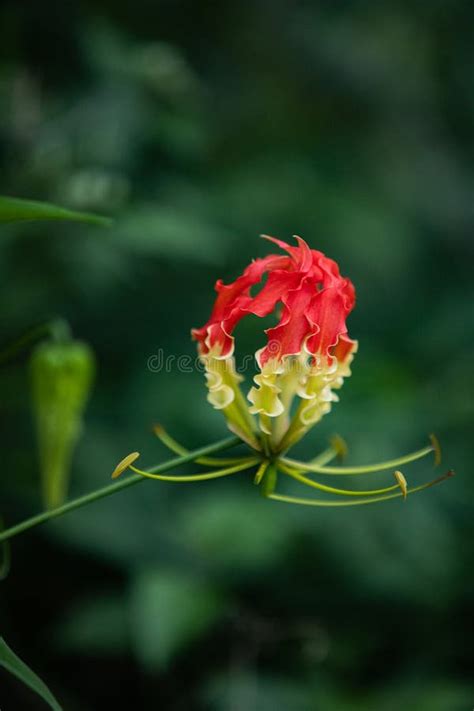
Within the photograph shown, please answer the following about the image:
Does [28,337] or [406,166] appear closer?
[28,337]

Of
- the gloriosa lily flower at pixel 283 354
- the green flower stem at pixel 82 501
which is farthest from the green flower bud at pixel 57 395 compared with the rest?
the green flower stem at pixel 82 501

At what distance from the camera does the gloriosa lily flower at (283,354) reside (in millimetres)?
776

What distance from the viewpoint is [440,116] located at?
3225 mm

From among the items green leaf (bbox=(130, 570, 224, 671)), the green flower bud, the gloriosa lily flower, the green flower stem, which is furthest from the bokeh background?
the green flower stem

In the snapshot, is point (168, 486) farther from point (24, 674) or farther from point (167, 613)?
point (24, 674)

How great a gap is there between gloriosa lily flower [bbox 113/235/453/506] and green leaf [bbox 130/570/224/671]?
2.31 ft

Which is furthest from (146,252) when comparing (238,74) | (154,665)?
(238,74)

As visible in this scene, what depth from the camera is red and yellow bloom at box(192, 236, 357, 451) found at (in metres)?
0.78

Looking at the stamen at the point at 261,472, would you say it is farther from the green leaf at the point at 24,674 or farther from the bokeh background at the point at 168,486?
the bokeh background at the point at 168,486

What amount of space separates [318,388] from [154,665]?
81 cm

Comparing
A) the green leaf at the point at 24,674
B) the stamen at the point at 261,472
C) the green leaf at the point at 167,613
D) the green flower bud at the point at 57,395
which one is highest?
the green flower bud at the point at 57,395

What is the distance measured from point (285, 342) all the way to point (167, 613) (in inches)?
34.3

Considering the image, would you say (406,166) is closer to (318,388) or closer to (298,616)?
(298,616)

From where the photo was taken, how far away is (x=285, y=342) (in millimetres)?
787
